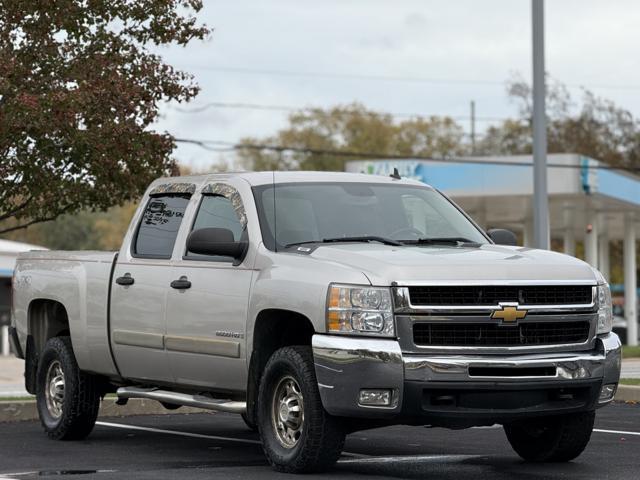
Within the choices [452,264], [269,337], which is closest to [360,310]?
[452,264]

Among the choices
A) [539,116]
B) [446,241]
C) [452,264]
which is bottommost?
[452,264]

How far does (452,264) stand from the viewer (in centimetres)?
932

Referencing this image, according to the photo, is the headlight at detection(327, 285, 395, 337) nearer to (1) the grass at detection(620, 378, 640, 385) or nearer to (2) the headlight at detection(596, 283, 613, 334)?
(2) the headlight at detection(596, 283, 613, 334)

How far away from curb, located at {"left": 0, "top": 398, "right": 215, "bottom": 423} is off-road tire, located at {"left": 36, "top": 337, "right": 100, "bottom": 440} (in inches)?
65.8

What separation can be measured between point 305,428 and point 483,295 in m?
1.41

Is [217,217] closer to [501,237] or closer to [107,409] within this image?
[501,237]

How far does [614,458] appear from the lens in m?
10.6

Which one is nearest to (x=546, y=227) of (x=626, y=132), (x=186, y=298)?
(x=186, y=298)

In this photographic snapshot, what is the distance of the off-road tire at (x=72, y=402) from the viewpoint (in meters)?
12.4

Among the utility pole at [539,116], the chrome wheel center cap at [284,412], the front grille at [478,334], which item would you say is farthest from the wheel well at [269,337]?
the utility pole at [539,116]

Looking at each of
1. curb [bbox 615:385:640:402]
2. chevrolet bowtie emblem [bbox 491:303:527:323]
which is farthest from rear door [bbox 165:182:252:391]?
curb [bbox 615:385:640:402]

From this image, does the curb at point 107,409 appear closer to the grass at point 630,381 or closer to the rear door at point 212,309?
the rear door at point 212,309

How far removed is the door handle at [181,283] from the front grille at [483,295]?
2.25m

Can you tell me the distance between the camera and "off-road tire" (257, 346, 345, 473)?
946 centimetres
